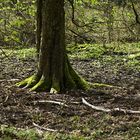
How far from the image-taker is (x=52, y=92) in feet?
33.1

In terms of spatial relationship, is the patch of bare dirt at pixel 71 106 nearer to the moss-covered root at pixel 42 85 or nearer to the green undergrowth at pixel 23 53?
the moss-covered root at pixel 42 85

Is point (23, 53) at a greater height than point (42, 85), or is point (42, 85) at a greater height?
point (23, 53)

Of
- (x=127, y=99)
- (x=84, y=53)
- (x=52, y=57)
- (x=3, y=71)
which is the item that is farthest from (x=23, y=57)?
(x=127, y=99)

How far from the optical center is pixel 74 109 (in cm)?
866

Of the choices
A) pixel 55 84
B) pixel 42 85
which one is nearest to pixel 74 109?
pixel 55 84

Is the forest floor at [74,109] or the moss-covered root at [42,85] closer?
the forest floor at [74,109]

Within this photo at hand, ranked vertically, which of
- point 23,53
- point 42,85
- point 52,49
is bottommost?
point 42,85

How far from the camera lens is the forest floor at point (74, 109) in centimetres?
680

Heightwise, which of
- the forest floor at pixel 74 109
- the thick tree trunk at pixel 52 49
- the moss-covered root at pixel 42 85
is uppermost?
the thick tree trunk at pixel 52 49

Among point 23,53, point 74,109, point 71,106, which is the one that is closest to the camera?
point 74,109

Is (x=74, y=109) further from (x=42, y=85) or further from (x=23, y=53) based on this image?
(x=23, y=53)

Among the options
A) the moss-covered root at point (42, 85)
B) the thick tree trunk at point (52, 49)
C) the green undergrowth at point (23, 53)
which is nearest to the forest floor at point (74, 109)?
the moss-covered root at point (42, 85)

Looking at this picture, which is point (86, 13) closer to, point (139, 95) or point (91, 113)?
point (139, 95)

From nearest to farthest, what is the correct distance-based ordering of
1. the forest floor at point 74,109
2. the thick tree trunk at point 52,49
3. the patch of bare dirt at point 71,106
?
the forest floor at point 74,109 → the patch of bare dirt at point 71,106 → the thick tree trunk at point 52,49
